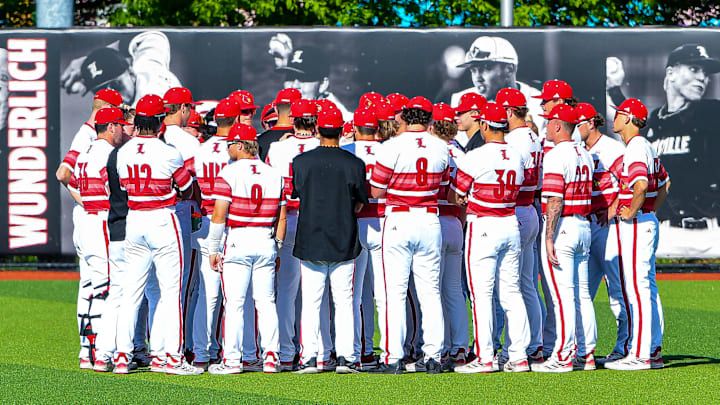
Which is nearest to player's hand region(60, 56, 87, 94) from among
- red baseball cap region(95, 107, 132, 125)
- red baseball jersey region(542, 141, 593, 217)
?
red baseball cap region(95, 107, 132, 125)

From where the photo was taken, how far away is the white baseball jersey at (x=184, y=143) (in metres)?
9.02

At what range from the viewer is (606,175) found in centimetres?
909

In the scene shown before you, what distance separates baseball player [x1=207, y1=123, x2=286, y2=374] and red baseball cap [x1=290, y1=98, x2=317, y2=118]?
49 centimetres

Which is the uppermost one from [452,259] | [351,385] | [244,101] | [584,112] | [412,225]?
[244,101]

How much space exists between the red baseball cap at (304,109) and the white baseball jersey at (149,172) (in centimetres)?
101

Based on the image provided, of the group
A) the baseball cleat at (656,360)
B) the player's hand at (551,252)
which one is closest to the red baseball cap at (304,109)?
the player's hand at (551,252)

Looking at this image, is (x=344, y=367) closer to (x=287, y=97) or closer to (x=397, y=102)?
(x=397, y=102)

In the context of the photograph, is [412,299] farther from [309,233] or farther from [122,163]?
[122,163]

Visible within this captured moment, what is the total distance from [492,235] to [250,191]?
1.88 metres

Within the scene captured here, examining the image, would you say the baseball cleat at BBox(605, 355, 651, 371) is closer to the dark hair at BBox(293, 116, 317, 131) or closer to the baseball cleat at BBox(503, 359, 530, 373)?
the baseball cleat at BBox(503, 359, 530, 373)

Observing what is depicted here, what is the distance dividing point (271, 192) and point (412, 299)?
1.62m

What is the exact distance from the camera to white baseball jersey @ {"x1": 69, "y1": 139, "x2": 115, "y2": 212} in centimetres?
859

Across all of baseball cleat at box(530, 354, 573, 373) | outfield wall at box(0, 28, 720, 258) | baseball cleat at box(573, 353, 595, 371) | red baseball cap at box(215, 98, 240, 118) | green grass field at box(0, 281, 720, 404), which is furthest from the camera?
outfield wall at box(0, 28, 720, 258)

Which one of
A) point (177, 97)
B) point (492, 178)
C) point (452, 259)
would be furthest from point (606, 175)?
point (177, 97)
